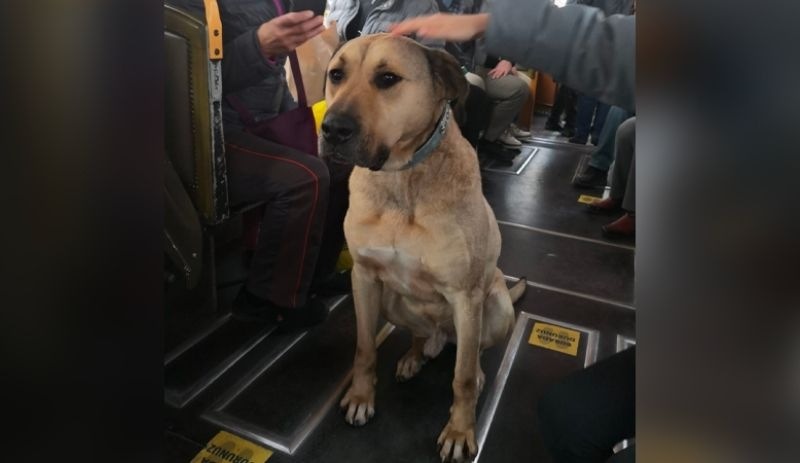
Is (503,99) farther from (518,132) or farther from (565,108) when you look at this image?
(565,108)

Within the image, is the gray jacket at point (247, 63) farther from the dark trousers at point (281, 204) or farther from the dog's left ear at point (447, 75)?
the dog's left ear at point (447, 75)

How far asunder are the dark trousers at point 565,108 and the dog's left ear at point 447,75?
18.8 ft

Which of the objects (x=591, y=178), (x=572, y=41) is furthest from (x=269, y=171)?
(x=591, y=178)

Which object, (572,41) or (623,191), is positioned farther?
(623,191)

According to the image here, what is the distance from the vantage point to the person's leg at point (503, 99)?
5.18 meters

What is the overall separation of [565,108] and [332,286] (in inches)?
213

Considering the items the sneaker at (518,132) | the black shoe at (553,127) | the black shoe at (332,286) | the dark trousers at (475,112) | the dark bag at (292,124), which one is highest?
the dark bag at (292,124)

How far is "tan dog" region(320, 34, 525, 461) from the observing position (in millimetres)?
1552

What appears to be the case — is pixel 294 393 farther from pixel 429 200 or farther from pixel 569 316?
pixel 569 316

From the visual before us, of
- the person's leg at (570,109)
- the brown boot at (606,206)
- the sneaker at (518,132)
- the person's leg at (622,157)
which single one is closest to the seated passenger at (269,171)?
the person's leg at (622,157)

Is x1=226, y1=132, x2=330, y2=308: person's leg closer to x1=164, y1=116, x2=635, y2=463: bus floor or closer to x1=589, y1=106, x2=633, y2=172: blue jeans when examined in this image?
x1=164, y1=116, x2=635, y2=463: bus floor

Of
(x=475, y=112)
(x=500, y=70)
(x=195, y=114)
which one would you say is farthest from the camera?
(x=500, y=70)

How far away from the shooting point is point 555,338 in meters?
2.46

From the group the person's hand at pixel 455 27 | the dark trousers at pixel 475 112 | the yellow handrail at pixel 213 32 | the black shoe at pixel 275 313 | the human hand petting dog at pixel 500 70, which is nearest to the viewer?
the person's hand at pixel 455 27
